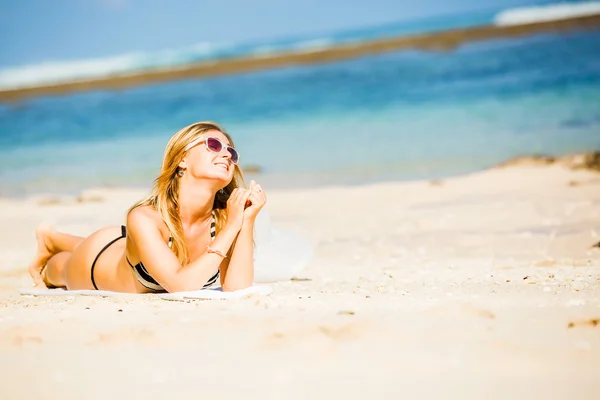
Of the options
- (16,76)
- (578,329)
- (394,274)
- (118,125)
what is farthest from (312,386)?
(16,76)

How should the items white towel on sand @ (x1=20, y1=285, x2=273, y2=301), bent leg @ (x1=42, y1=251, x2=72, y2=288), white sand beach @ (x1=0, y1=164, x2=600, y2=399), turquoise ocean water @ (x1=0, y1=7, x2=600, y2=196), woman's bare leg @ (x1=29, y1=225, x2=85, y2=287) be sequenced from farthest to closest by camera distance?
turquoise ocean water @ (x1=0, y1=7, x2=600, y2=196)
woman's bare leg @ (x1=29, y1=225, x2=85, y2=287)
bent leg @ (x1=42, y1=251, x2=72, y2=288)
white towel on sand @ (x1=20, y1=285, x2=273, y2=301)
white sand beach @ (x1=0, y1=164, x2=600, y2=399)

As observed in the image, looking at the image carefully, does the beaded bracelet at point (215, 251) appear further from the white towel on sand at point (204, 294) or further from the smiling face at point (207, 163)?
the smiling face at point (207, 163)

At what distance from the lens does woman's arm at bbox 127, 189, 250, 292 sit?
3912mm

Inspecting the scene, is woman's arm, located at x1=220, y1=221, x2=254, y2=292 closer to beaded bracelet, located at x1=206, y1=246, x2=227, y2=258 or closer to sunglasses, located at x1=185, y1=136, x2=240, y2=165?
beaded bracelet, located at x1=206, y1=246, x2=227, y2=258

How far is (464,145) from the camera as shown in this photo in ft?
37.3

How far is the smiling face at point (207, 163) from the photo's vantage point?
408cm

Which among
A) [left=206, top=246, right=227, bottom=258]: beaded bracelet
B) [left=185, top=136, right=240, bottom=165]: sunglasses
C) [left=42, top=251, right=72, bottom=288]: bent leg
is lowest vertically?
[left=42, top=251, right=72, bottom=288]: bent leg

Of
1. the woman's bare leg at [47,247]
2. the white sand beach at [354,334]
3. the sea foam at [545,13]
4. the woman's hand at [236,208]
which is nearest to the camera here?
the white sand beach at [354,334]

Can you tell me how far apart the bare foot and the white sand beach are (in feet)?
0.85

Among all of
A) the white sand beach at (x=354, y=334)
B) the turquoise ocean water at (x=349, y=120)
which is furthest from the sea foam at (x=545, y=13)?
the white sand beach at (x=354, y=334)

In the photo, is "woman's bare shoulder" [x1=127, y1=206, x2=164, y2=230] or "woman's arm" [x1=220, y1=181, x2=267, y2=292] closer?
"woman's bare shoulder" [x1=127, y1=206, x2=164, y2=230]

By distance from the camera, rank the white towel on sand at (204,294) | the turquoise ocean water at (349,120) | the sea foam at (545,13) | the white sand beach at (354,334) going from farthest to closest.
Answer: the sea foam at (545,13) < the turquoise ocean water at (349,120) < the white towel on sand at (204,294) < the white sand beach at (354,334)

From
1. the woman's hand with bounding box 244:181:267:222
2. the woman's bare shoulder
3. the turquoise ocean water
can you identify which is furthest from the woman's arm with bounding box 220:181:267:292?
the turquoise ocean water

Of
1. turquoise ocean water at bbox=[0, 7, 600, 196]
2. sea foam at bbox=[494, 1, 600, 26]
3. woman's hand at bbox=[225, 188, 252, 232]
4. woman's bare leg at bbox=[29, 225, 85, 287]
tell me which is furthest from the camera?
sea foam at bbox=[494, 1, 600, 26]
